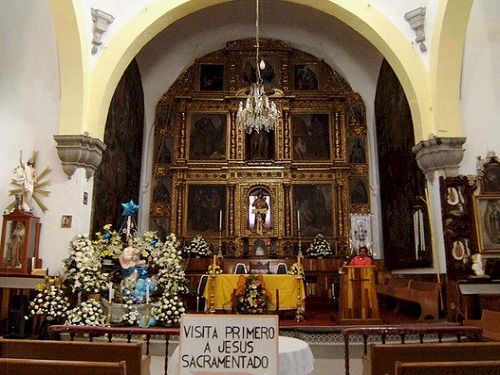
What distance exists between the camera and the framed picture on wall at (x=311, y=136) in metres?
14.8

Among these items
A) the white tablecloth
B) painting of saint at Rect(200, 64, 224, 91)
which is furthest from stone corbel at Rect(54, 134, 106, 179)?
painting of saint at Rect(200, 64, 224, 91)

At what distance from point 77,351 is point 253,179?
433 inches

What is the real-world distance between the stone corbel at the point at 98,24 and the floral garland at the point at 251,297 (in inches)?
243

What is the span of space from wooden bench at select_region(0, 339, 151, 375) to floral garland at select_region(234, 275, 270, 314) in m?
4.73

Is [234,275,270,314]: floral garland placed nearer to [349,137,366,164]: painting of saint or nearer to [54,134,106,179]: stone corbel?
[54,134,106,179]: stone corbel

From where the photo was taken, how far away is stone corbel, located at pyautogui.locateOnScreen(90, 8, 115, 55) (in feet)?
31.8

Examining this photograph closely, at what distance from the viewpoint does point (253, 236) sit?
13875mm

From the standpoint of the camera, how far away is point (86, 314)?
7.63 m

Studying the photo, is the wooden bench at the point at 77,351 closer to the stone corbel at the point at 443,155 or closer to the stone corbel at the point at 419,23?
the stone corbel at the point at 443,155

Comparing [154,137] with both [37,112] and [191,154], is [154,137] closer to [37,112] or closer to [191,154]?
[191,154]

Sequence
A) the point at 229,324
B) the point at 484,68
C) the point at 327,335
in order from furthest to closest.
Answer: the point at 484,68 → the point at 327,335 → the point at 229,324

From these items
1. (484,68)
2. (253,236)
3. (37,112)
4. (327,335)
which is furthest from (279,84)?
(327,335)

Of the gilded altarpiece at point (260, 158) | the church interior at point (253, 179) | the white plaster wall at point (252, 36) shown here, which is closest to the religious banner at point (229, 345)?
the church interior at point (253, 179)

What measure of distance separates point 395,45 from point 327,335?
6713mm
